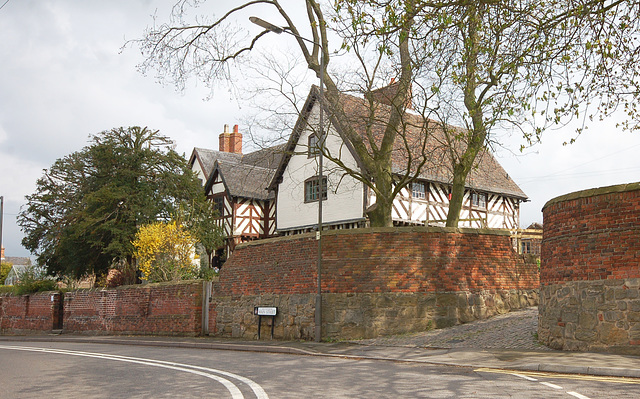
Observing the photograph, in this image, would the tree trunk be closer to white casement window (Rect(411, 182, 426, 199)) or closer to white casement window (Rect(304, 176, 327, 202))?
white casement window (Rect(411, 182, 426, 199))

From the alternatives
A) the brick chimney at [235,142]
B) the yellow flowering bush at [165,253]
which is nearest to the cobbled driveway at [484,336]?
the yellow flowering bush at [165,253]

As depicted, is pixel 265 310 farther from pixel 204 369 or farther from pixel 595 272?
pixel 595 272

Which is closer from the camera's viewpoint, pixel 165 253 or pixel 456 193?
pixel 456 193

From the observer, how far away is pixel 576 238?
Answer: 1380cm

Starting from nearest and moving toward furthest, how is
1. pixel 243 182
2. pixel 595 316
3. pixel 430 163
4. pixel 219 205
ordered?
1. pixel 595 316
2. pixel 430 163
3. pixel 243 182
4. pixel 219 205

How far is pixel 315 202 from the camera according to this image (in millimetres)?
33406

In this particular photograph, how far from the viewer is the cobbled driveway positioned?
14.9m

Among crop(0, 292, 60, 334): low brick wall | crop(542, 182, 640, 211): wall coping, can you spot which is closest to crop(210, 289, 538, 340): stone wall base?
crop(542, 182, 640, 211): wall coping

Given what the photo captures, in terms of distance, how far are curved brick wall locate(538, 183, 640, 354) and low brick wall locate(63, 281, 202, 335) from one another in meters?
13.7

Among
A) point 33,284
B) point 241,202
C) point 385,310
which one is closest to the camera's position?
point 385,310

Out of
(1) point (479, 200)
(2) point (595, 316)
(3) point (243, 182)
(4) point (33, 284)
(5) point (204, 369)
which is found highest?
(3) point (243, 182)

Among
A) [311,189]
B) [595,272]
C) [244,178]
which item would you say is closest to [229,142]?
[244,178]

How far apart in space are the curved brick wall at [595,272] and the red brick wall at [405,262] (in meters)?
4.05

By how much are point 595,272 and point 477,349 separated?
10.0 ft
